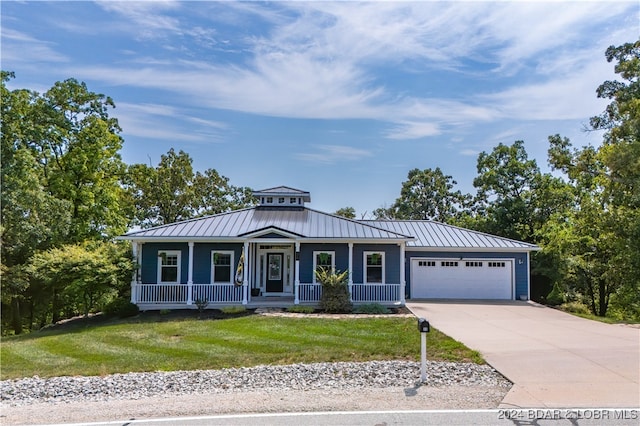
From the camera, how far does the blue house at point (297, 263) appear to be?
17.6 meters

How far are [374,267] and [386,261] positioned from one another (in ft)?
1.84

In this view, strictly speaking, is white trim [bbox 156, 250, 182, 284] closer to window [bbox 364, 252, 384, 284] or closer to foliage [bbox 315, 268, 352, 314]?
foliage [bbox 315, 268, 352, 314]

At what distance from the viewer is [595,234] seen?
23.0 metres

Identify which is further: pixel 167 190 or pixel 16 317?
pixel 167 190

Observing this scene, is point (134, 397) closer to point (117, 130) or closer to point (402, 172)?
point (117, 130)

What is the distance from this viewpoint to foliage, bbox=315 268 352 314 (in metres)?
16.7

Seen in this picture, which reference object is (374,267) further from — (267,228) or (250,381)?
(250,381)

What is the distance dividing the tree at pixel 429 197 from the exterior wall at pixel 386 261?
25.0m

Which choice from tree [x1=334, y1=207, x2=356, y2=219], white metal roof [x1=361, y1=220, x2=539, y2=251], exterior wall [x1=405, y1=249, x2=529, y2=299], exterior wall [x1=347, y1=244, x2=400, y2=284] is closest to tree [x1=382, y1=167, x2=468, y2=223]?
tree [x1=334, y1=207, x2=356, y2=219]

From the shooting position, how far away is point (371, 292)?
17766mm

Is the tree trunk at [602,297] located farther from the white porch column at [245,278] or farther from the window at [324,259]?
the white porch column at [245,278]

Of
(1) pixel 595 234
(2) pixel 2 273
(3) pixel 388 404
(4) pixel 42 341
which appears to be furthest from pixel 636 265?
(2) pixel 2 273

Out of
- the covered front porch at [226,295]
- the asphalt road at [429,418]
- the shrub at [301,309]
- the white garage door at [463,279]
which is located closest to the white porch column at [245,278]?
the covered front porch at [226,295]

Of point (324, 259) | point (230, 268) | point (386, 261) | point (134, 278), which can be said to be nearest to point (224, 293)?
point (230, 268)
